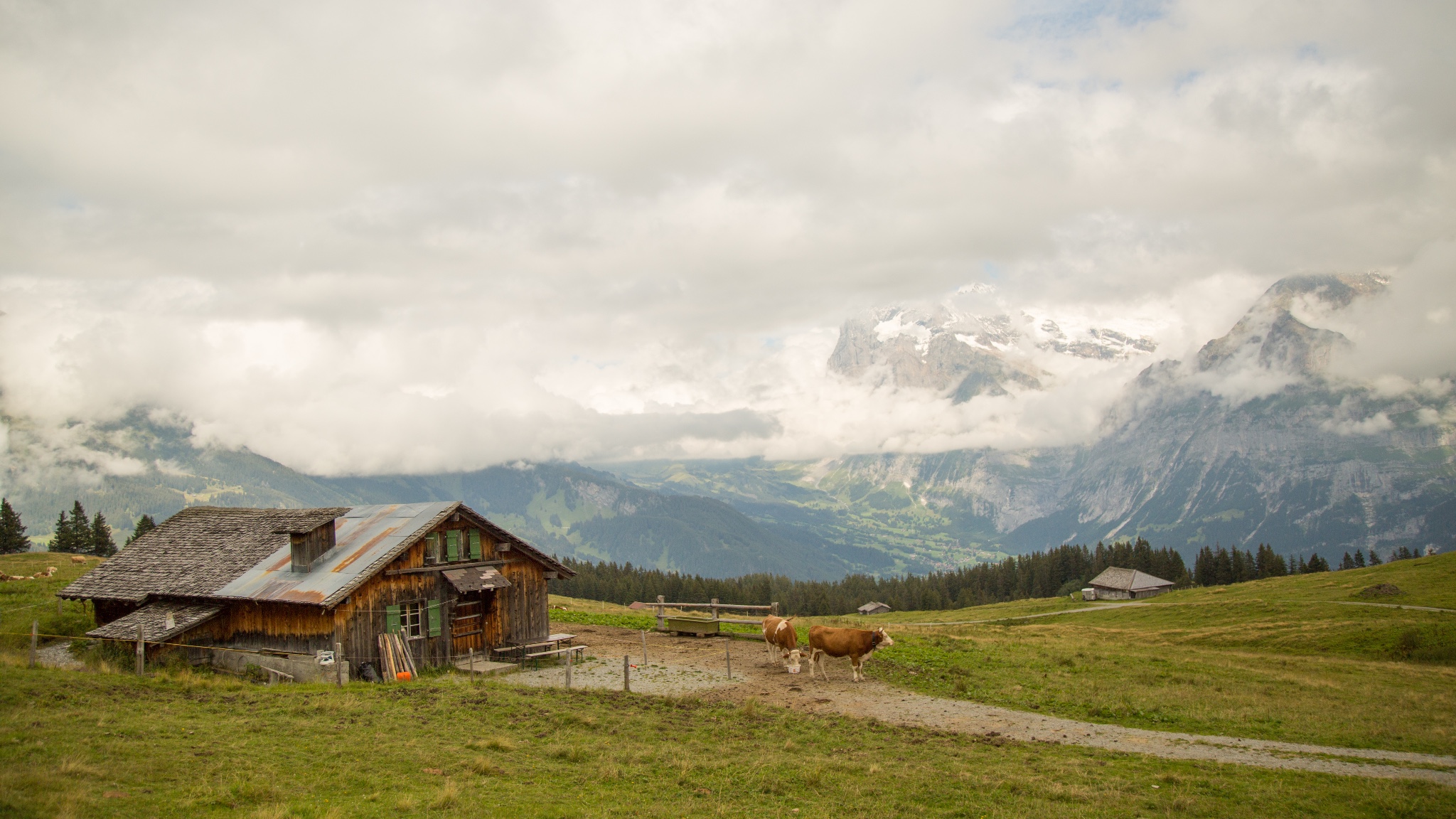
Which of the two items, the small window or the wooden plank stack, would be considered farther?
the small window

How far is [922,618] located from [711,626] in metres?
77.7

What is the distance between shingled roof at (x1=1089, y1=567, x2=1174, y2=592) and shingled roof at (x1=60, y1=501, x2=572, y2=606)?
11603 centimetres

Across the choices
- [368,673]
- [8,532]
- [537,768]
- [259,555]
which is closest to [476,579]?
[368,673]

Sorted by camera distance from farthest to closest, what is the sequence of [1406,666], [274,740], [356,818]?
[1406,666] → [274,740] → [356,818]

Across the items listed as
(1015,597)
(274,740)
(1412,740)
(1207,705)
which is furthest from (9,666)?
(1015,597)

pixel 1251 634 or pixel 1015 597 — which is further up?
pixel 1251 634

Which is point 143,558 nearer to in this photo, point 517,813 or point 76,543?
point 517,813

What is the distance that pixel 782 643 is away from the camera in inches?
1192

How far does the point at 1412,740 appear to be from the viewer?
19844 mm

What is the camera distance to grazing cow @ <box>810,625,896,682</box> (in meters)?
27.6

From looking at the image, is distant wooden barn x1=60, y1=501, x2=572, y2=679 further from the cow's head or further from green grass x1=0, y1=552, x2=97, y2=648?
the cow's head

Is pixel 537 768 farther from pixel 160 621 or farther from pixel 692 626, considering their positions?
pixel 160 621

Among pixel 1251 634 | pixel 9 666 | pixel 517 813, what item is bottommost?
pixel 1251 634

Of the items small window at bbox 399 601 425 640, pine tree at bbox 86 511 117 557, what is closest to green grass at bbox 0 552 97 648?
small window at bbox 399 601 425 640
